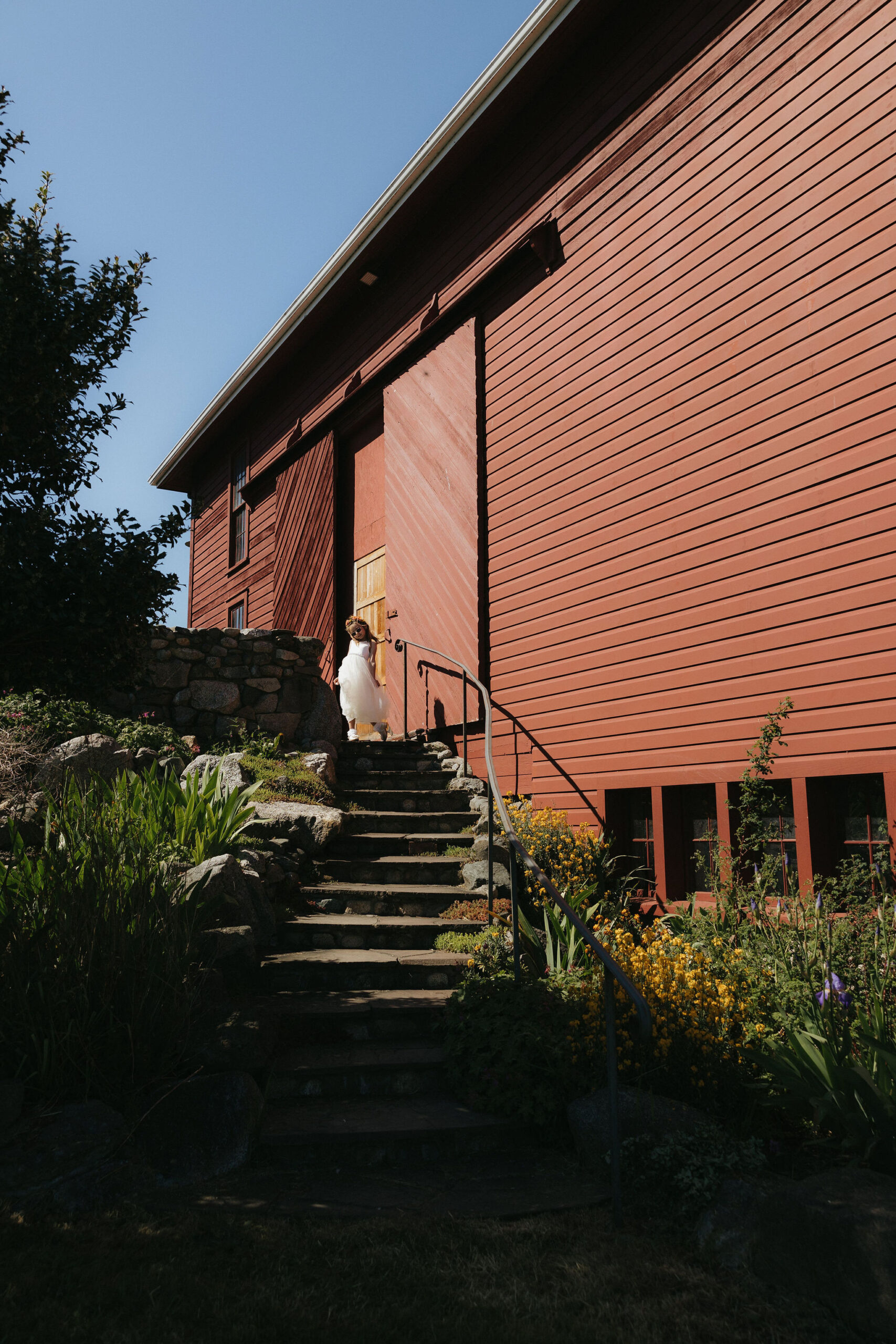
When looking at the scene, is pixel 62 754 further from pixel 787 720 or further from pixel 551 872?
pixel 787 720

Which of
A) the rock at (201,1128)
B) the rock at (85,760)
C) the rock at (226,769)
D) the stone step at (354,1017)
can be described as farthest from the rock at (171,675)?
the rock at (201,1128)

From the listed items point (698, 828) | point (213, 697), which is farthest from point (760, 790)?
point (213, 697)

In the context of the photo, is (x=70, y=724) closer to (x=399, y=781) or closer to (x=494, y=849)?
(x=399, y=781)

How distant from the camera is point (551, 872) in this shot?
6.78 metres

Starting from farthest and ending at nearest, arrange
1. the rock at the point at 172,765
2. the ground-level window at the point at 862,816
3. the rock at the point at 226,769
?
1. the rock at the point at 172,765
2. the rock at the point at 226,769
3. the ground-level window at the point at 862,816

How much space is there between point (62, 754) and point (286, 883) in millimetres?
2477

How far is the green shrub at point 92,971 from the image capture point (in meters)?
3.78

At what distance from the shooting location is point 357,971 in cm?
525

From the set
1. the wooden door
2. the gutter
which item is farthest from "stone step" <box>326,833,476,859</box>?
the gutter

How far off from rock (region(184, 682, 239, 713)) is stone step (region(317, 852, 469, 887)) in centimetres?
314

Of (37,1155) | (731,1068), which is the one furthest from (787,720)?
(37,1155)

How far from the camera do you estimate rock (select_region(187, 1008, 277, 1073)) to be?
4.05m

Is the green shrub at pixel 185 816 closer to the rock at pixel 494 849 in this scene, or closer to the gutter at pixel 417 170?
the rock at pixel 494 849

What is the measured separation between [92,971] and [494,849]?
339cm
